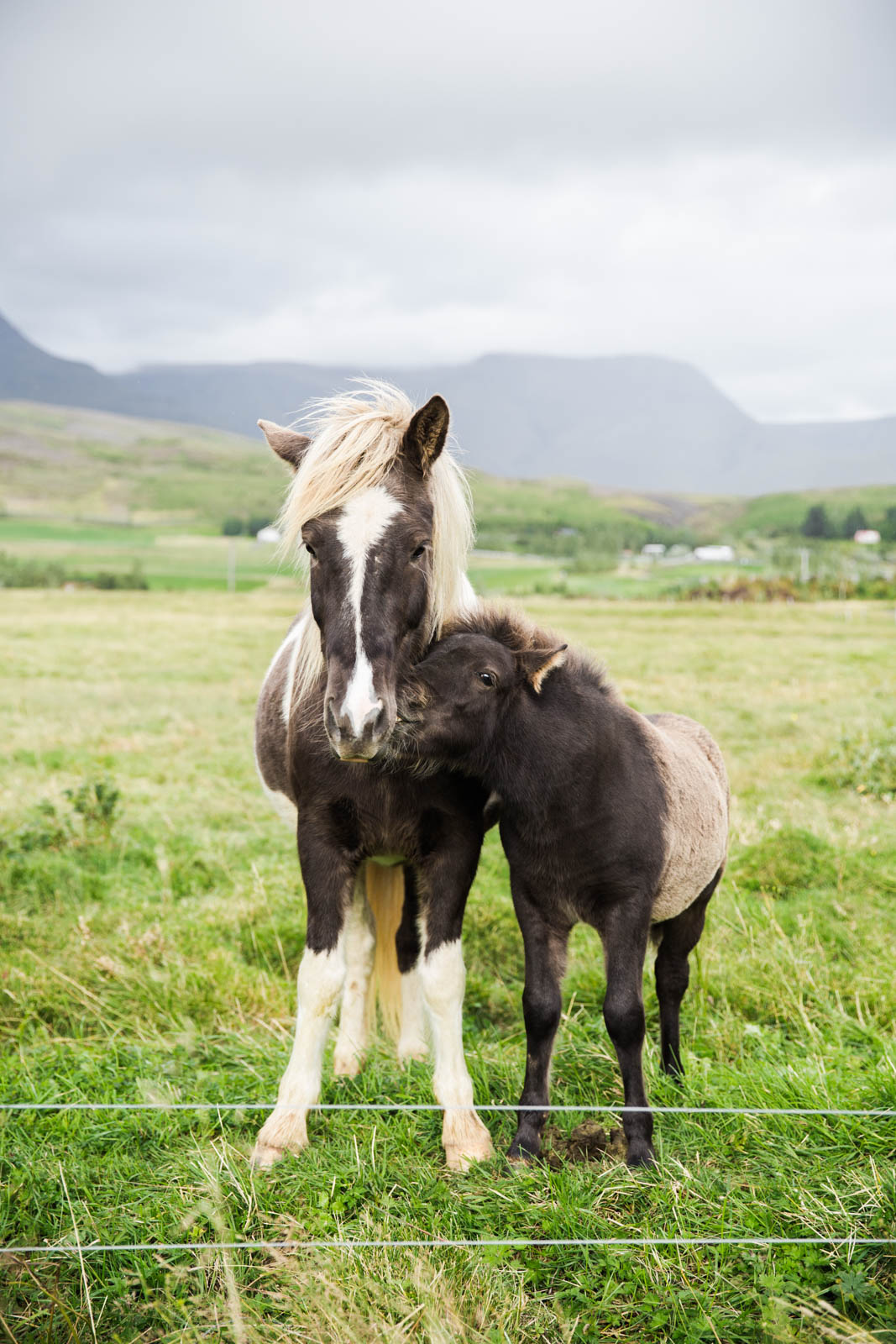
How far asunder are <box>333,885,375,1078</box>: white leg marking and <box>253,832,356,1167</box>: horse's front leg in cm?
67

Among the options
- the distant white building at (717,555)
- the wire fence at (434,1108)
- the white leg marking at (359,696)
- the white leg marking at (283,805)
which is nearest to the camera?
the white leg marking at (359,696)

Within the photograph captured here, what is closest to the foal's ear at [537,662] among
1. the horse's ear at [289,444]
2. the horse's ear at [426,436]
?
the horse's ear at [426,436]

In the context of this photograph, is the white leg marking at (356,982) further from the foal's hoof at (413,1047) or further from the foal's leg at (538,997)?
the foal's leg at (538,997)

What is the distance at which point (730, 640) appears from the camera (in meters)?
21.9

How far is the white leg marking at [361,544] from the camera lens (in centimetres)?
315

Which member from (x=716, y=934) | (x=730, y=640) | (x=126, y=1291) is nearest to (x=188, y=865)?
(x=716, y=934)

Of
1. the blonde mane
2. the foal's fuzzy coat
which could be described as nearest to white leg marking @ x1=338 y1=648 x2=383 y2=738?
the foal's fuzzy coat

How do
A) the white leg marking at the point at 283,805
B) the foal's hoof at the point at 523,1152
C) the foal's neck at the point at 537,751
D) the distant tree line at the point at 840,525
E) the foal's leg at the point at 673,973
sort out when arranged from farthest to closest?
the distant tree line at the point at 840,525 → the white leg marking at the point at 283,805 → the foal's leg at the point at 673,973 → the foal's neck at the point at 537,751 → the foal's hoof at the point at 523,1152

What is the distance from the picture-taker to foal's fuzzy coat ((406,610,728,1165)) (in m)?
3.54

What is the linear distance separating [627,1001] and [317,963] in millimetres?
1210

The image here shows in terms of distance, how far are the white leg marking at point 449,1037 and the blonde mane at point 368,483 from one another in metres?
1.21

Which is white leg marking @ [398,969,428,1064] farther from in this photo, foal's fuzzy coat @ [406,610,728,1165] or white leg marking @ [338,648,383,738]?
white leg marking @ [338,648,383,738]

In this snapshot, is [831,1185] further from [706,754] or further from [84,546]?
[84,546]

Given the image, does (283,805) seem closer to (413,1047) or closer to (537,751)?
(413,1047)
